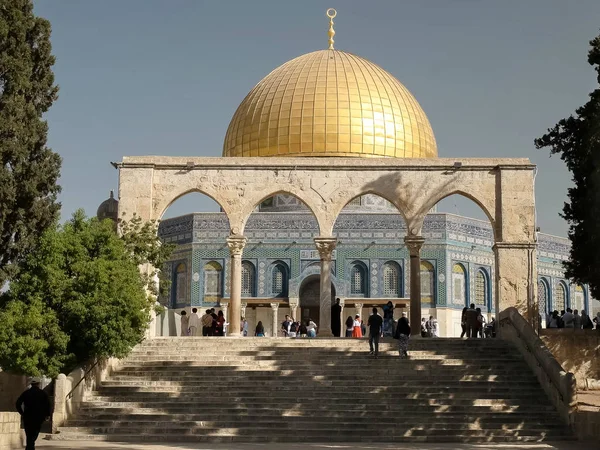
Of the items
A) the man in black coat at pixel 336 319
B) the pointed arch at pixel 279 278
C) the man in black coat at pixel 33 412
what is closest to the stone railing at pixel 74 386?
the man in black coat at pixel 33 412

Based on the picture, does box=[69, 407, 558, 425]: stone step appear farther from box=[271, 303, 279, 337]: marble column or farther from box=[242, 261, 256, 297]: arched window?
box=[242, 261, 256, 297]: arched window

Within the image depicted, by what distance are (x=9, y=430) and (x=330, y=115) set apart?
16535 mm

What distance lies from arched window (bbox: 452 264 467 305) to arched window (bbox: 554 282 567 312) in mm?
4888

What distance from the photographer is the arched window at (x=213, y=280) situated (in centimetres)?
3167

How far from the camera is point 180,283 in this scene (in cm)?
3231

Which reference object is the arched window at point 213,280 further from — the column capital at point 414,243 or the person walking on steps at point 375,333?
the person walking on steps at point 375,333

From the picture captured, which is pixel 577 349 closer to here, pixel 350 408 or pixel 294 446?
pixel 350 408

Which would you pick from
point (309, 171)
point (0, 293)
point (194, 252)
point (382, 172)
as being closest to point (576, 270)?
point (382, 172)

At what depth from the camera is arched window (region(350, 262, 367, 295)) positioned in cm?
3131

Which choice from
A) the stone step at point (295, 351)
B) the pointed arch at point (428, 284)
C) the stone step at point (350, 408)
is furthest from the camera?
the pointed arch at point (428, 284)

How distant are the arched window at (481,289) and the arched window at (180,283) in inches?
384

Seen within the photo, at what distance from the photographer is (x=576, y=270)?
1784 cm

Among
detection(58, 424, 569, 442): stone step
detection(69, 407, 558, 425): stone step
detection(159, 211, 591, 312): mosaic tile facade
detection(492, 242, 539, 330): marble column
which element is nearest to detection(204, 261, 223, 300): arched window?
detection(159, 211, 591, 312): mosaic tile facade

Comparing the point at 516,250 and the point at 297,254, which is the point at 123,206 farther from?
the point at 297,254
